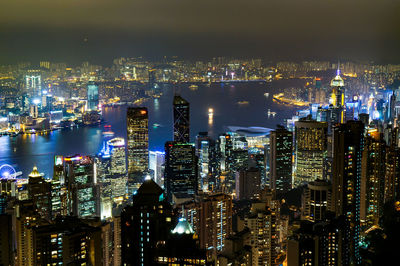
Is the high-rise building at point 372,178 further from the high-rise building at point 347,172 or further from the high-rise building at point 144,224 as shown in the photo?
the high-rise building at point 144,224

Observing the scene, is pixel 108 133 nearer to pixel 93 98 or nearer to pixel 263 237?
pixel 93 98

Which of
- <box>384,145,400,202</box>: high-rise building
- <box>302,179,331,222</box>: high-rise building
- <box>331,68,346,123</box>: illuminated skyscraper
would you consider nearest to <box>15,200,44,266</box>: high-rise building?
<box>302,179,331,222</box>: high-rise building

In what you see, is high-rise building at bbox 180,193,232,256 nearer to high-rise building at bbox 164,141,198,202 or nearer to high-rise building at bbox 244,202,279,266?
high-rise building at bbox 244,202,279,266

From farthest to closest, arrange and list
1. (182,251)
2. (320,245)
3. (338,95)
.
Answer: (338,95) → (320,245) → (182,251)

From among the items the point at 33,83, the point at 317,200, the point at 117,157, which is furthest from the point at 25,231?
the point at 33,83

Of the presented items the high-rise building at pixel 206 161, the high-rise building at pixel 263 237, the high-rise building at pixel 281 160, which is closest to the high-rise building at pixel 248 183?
A: the high-rise building at pixel 281 160

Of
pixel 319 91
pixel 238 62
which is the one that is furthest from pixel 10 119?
pixel 319 91
